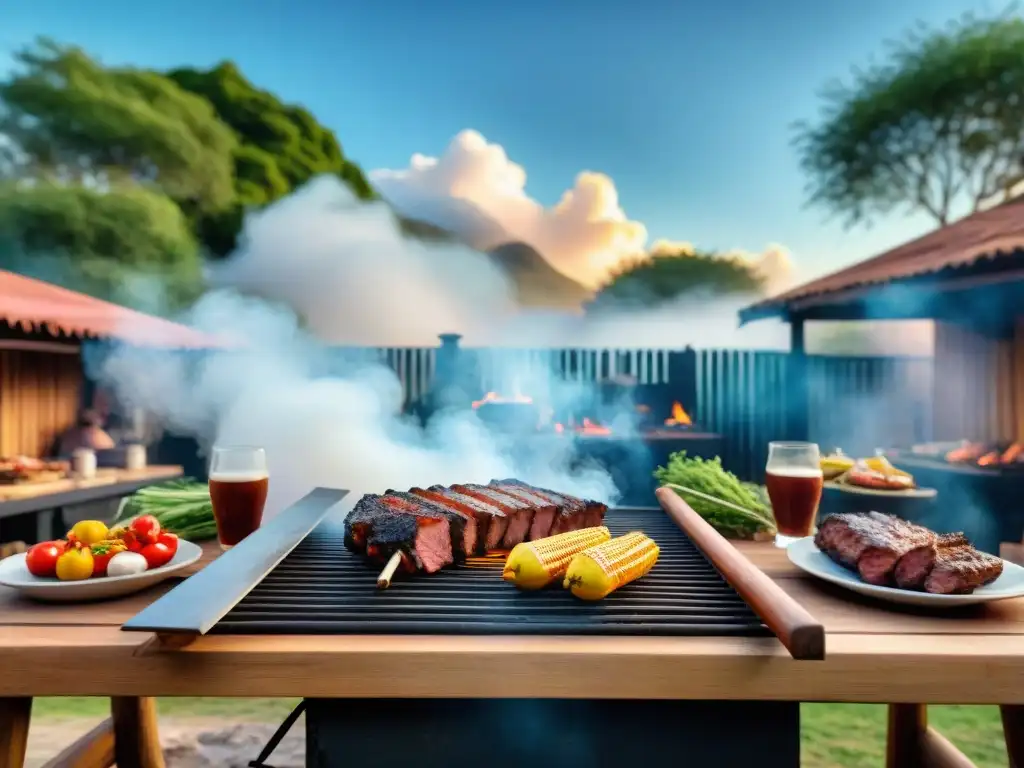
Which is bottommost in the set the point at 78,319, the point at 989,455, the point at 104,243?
the point at 989,455

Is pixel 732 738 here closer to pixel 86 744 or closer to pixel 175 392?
pixel 86 744

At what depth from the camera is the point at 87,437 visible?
24.9 feet

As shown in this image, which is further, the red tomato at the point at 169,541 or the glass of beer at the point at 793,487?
the glass of beer at the point at 793,487

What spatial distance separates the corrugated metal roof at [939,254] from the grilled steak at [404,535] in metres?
5.83

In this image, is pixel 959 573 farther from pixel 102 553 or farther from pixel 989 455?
pixel 989 455

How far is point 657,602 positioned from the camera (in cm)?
156

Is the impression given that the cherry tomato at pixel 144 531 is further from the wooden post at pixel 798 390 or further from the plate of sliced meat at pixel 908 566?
the wooden post at pixel 798 390

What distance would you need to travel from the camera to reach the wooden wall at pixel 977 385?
9.37m

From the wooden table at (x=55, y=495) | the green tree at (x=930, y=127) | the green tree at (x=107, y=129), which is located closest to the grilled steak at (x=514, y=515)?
the wooden table at (x=55, y=495)

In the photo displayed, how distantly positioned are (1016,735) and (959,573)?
575mm

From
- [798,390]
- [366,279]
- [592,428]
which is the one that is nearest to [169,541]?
[592,428]

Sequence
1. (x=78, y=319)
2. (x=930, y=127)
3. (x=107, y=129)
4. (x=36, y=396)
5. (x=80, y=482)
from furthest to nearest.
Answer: (x=930, y=127), (x=107, y=129), (x=36, y=396), (x=78, y=319), (x=80, y=482)

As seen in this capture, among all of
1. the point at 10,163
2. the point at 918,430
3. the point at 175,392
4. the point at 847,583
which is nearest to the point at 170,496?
the point at 847,583

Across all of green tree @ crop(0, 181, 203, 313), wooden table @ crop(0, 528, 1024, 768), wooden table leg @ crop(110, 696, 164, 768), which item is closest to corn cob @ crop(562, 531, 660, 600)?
wooden table @ crop(0, 528, 1024, 768)
